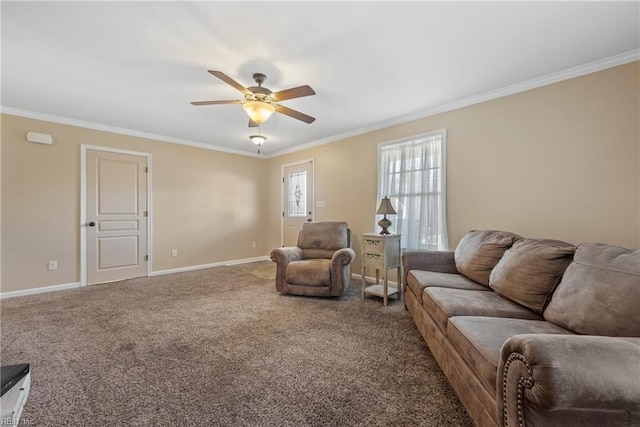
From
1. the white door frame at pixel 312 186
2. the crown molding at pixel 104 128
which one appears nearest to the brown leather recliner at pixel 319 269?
the white door frame at pixel 312 186

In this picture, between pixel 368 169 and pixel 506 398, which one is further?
pixel 368 169

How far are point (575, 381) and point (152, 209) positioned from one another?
5.17 meters

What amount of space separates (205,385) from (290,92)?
227cm

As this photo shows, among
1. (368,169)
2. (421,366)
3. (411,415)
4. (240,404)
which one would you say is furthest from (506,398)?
(368,169)

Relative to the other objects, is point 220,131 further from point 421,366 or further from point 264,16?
point 421,366

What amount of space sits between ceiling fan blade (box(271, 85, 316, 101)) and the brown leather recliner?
1883 mm

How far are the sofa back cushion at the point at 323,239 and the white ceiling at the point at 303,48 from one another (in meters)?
1.69

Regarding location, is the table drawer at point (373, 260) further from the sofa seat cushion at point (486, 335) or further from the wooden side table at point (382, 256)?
the sofa seat cushion at point (486, 335)

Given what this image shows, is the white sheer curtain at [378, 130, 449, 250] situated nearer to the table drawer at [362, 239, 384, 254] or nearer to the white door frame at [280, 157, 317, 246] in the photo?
the table drawer at [362, 239, 384, 254]

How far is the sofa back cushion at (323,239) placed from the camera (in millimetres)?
3811

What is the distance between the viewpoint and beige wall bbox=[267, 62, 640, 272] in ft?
7.09

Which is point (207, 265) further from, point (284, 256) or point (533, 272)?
point (533, 272)

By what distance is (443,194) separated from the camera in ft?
10.5

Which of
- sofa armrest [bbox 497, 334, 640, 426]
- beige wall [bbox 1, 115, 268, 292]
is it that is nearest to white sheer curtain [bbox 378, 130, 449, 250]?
sofa armrest [bbox 497, 334, 640, 426]
